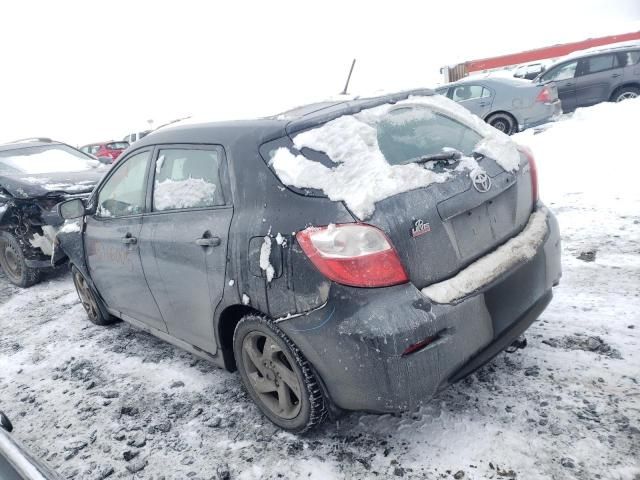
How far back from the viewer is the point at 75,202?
12.7 feet

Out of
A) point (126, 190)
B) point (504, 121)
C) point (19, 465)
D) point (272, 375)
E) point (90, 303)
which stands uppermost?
point (126, 190)

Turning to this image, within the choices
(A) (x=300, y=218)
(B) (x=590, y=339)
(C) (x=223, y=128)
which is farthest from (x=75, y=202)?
(B) (x=590, y=339)

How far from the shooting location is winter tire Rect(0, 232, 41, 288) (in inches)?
229

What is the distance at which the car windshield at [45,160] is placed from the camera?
21.6ft

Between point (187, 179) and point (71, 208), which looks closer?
point (187, 179)

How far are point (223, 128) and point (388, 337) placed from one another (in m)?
1.48

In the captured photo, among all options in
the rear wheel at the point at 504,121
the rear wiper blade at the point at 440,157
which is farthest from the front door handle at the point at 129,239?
the rear wheel at the point at 504,121

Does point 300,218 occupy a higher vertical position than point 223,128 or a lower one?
lower

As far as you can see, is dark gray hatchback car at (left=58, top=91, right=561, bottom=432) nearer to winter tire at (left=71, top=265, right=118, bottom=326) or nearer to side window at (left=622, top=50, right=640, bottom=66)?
winter tire at (left=71, top=265, right=118, bottom=326)

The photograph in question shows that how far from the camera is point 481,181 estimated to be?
7.82 feet

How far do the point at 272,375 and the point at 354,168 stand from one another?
1.20m

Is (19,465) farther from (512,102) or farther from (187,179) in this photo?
(512,102)

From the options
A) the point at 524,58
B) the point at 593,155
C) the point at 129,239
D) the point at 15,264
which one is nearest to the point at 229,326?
the point at 129,239

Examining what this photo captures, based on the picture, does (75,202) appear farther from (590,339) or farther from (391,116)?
(590,339)
